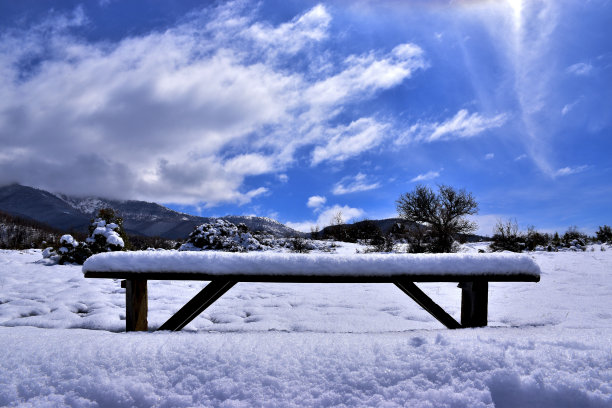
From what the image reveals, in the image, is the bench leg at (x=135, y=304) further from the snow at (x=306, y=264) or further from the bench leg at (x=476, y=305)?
the bench leg at (x=476, y=305)

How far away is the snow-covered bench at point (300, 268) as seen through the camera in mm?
2428

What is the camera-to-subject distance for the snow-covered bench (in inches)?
95.6

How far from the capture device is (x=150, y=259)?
2.47m

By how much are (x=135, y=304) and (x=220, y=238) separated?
10.5 metres

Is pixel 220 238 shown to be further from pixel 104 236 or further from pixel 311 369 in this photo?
pixel 311 369

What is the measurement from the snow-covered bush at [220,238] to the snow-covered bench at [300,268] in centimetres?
1016

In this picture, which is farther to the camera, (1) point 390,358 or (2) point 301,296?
(2) point 301,296

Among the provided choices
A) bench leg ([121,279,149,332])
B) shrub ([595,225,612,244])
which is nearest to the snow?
bench leg ([121,279,149,332])

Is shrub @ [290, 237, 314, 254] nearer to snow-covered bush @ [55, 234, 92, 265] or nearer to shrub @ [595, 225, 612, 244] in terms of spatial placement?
snow-covered bush @ [55, 234, 92, 265]

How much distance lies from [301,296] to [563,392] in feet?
14.5

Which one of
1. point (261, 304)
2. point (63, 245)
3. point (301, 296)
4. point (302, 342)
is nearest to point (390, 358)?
point (302, 342)

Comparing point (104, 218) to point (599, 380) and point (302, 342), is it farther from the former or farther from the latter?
point (599, 380)

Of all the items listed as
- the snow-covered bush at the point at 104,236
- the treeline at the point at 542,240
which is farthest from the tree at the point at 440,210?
the snow-covered bush at the point at 104,236

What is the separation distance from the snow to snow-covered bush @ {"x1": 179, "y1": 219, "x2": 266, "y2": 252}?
33.5 ft
